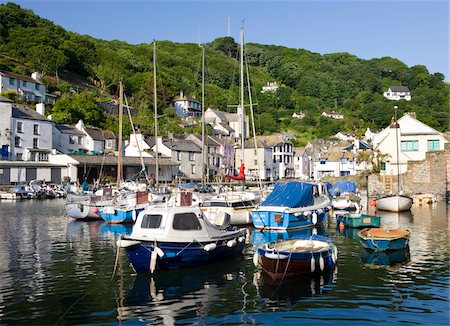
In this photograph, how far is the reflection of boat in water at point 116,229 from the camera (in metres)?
33.7

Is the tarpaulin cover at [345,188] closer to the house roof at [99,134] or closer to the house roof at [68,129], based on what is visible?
the house roof at [99,134]

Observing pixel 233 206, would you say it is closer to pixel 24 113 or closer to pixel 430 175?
pixel 430 175

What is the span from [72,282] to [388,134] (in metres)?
59.9

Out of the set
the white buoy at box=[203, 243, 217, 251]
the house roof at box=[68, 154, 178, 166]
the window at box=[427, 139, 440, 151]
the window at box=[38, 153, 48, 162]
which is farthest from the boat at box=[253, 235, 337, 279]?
the window at box=[38, 153, 48, 162]

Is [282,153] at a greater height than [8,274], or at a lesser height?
greater

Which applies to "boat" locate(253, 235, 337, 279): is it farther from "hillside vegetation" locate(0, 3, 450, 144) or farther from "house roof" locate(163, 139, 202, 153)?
"hillside vegetation" locate(0, 3, 450, 144)

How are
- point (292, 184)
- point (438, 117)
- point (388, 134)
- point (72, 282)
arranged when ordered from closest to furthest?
point (72, 282) → point (292, 184) → point (388, 134) → point (438, 117)

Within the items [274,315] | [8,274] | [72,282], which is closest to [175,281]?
[72,282]

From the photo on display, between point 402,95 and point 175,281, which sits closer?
point 175,281

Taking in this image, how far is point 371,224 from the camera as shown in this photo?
3378cm

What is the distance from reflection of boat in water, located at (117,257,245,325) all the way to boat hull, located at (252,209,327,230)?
10440mm

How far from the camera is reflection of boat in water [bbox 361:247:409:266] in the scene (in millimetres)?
22266

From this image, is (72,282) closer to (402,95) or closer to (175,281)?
(175,281)

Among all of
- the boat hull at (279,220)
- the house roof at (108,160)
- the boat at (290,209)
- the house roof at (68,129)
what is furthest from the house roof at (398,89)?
the boat hull at (279,220)
